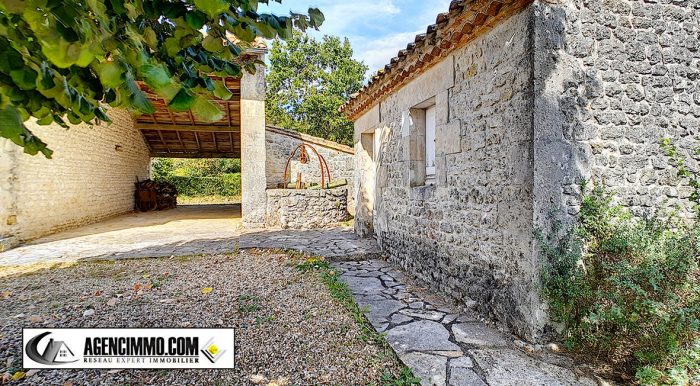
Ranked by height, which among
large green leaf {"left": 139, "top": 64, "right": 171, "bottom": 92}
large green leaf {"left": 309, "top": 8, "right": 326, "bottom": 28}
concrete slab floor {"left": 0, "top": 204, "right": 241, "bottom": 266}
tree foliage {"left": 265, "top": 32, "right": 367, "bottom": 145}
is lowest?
concrete slab floor {"left": 0, "top": 204, "right": 241, "bottom": 266}

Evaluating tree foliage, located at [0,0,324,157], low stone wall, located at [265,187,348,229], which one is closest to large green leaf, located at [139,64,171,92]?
tree foliage, located at [0,0,324,157]

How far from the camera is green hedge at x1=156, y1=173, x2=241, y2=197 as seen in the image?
22.6 metres

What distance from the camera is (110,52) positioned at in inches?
46.0

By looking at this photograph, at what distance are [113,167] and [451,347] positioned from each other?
12.5 meters

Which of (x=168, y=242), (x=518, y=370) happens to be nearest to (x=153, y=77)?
(x=518, y=370)

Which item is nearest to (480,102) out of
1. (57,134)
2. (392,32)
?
(57,134)

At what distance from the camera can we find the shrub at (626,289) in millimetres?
2441

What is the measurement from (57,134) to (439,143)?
8.92 m

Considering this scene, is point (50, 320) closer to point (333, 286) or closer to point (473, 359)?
point (333, 286)

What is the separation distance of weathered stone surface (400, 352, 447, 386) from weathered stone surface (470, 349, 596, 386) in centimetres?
30

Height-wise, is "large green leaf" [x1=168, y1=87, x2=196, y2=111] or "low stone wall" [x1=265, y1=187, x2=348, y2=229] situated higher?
"large green leaf" [x1=168, y1=87, x2=196, y2=111]

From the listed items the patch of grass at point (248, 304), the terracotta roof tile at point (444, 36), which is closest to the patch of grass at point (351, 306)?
the patch of grass at point (248, 304)

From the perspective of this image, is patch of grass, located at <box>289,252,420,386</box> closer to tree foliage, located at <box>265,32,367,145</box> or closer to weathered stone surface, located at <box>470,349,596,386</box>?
weathered stone surface, located at <box>470,349,596,386</box>

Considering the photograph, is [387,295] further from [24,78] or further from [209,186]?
[209,186]
